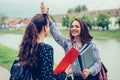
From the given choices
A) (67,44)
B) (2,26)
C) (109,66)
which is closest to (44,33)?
(67,44)

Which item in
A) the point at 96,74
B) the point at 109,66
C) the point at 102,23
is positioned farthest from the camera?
the point at 102,23

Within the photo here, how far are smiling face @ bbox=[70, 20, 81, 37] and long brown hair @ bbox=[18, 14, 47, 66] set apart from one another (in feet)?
3.19

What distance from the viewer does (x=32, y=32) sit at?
11.4 feet

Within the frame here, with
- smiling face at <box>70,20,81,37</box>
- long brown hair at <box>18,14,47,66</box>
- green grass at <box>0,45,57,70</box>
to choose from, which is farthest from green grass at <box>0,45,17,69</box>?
long brown hair at <box>18,14,47,66</box>

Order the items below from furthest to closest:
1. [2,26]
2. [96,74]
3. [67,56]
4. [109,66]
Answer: [2,26]
[109,66]
[96,74]
[67,56]

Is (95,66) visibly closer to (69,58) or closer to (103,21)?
(69,58)

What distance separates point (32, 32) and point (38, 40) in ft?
0.30

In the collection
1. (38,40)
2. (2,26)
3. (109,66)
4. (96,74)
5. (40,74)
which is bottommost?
(2,26)

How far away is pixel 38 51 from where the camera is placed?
11.2 ft

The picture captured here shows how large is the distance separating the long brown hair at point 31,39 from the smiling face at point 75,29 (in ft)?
3.19

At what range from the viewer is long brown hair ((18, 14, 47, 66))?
3.42 meters

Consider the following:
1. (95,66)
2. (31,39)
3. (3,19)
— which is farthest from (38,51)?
(3,19)

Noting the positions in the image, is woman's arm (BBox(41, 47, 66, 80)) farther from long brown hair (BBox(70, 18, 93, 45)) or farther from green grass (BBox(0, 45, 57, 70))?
green grass (BBox(0, 45, 57, 70))

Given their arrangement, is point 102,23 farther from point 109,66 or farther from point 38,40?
point 38,40
